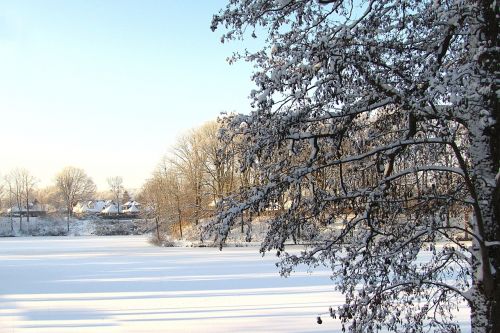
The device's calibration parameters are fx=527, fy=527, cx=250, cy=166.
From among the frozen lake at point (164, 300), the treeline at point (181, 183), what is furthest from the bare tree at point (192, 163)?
the frozen lake at point (164, 300)

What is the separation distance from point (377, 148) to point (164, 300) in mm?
8901

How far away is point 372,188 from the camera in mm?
4066

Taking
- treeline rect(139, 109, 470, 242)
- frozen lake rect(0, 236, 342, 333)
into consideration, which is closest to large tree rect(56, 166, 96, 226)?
frozen lake rect(0, 236, 342, 333)

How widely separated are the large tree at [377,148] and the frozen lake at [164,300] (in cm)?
456

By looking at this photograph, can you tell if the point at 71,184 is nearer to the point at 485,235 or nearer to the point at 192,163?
the point at 192,163

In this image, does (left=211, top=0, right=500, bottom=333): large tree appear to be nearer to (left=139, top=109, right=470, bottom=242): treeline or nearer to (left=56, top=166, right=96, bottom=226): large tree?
(left=139, top=109, right=470, bottom=242): treeline

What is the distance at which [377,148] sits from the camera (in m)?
4.05

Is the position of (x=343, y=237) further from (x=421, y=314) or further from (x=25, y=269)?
(x=25, y=269)

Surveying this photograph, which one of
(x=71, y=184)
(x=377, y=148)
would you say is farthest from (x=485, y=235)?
(x=71, y=184)

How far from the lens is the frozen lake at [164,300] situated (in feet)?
29.7

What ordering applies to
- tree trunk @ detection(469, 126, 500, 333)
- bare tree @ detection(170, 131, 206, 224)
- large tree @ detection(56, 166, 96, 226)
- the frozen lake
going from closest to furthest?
tree trunk @ detection(469, 126, 500, 333)
the frozen lake
bare tree @ detection(170, 131, 206, 224)
large tree @ detection(56, 166, 96, 226)

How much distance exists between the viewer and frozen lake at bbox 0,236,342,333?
9.05 m

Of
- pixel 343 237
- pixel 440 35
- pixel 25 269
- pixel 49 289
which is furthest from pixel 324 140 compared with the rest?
pixel 25 269

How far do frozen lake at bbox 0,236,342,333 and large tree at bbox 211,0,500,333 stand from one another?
4564 millimetres
